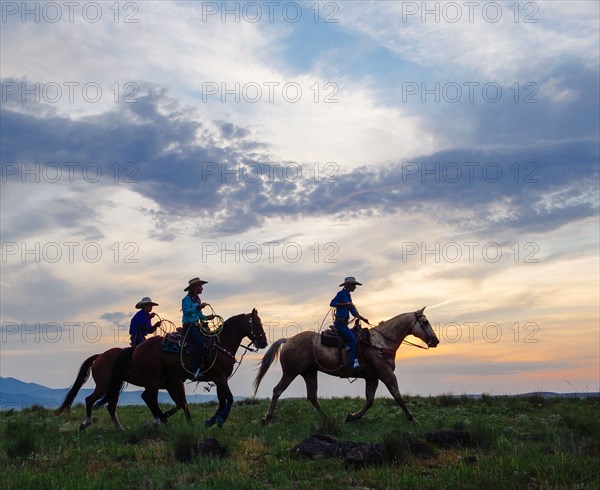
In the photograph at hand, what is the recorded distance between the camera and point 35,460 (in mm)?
11883

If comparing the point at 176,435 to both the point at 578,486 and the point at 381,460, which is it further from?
the point at 578,486

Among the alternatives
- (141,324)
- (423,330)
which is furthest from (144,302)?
(423,330)

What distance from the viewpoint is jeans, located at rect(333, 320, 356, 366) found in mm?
17625

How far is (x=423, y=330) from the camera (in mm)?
18109

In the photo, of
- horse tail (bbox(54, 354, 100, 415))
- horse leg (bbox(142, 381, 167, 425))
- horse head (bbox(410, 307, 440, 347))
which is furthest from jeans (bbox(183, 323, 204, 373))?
horse head (bbox(410, 307, 440, 347))

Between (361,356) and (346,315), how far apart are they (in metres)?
1.22

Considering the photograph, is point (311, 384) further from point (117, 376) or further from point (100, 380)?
point (100, 380)

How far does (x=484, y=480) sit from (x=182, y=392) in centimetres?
971

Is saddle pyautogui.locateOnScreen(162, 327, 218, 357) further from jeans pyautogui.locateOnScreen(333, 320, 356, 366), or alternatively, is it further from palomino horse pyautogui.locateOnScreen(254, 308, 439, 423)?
jeans pyautogui.locateOnScreen(333, 320, 356, 366)

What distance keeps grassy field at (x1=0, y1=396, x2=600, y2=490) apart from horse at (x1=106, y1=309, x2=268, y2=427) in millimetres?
818

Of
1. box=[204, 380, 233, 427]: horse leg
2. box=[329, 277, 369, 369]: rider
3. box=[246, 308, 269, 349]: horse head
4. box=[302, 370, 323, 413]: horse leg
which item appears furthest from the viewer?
box=[302, 370, 323, 413]: horse leg

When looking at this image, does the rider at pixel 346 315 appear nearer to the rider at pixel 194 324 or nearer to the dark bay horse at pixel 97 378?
the rider at pixel 194 324

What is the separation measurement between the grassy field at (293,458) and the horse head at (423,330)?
2175 millimetres

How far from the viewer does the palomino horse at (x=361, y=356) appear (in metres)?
17.8
